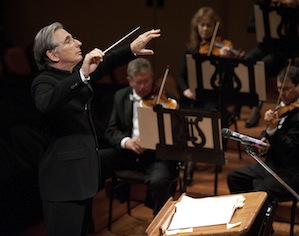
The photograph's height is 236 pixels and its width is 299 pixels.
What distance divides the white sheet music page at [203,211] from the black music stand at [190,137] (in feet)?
4.11

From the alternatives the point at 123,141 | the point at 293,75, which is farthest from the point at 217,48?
the point at 123,141

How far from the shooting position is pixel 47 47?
3.03 meters

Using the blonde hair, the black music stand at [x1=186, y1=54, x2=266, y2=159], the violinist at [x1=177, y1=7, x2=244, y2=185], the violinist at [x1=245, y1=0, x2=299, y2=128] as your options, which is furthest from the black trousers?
the blonde hair

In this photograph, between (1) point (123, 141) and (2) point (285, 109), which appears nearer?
(2) point (285, 109)

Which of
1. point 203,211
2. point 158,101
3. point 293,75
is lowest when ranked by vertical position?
point 203,211

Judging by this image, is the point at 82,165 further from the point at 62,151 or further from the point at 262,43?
the point at 262,43

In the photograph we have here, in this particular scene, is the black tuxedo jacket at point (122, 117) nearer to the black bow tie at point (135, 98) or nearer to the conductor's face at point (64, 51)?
the black bow tie at point (135, 98)

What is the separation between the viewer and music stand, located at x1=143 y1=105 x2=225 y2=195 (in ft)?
13.4

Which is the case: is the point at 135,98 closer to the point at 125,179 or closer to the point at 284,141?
the point at 125,179

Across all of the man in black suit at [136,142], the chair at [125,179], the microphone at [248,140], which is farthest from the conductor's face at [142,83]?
the microphone at [248,140]

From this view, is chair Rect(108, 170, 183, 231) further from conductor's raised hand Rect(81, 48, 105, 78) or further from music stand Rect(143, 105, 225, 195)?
conductor's raised hand Rect(81, 48, 105, 78)

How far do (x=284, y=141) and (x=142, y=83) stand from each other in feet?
3.63

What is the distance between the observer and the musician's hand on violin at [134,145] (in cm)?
455

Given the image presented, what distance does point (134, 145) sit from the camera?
4.56 meters
